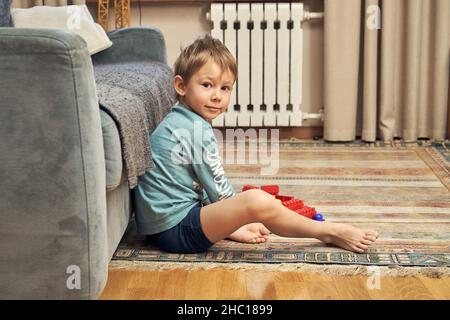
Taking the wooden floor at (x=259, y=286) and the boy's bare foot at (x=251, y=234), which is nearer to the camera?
the wooden floor at (x=259, y=286)

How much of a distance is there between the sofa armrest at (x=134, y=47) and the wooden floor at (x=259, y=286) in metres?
1.27

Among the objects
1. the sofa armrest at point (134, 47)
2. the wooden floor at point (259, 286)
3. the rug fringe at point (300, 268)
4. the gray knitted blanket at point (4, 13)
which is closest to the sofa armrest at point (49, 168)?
the wooden floor at point (259, 286)

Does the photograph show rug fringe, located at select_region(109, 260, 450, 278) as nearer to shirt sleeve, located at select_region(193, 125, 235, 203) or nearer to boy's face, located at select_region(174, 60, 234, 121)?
shirt sleeve, located at select_region(193, 125, 235, 203)

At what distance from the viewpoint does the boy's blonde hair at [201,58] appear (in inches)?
74.5

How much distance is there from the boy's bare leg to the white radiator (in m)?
1.75

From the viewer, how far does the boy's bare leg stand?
1.78 m

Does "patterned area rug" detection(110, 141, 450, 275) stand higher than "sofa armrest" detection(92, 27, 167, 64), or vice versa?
"sofa armrest" detection(92, 27, 167, 64)

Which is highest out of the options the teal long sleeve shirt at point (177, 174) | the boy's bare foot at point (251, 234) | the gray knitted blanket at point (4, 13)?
the gray knitted blanket at point (4, 13)

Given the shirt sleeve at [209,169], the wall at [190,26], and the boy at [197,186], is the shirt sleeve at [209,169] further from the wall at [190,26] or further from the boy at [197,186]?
the wall at [190,26]

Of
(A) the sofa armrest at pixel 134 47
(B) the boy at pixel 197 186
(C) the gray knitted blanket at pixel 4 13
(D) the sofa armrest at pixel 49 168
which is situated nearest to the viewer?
(D) the sofa armrest at pixel 49 168

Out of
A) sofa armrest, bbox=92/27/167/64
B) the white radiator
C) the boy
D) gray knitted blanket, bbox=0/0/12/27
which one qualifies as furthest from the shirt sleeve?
the white radiator

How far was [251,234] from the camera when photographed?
199 cm
